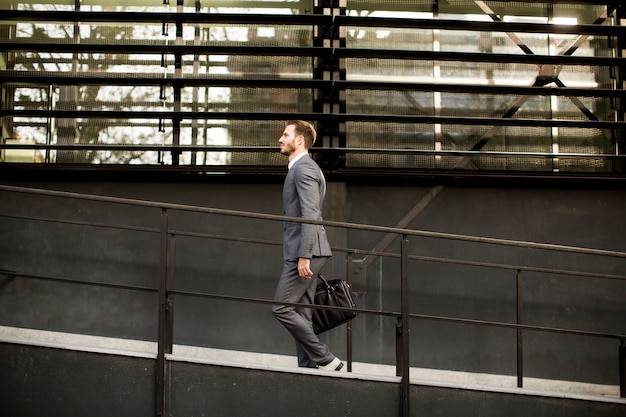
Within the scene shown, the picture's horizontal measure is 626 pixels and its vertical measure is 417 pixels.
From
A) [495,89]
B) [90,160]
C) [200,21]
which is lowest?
[90,160]

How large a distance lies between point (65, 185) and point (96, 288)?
3.17ft

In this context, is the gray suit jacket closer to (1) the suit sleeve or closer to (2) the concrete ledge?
(1) the suit sleeve

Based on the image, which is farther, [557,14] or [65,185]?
[557,14]

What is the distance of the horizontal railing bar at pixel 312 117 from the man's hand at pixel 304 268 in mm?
2311

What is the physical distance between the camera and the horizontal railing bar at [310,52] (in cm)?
766

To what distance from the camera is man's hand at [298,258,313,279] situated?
5504 mm

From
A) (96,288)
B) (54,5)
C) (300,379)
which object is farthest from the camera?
(54,5)

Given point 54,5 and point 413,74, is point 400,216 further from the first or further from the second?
point 54,5

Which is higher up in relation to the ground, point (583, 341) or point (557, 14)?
point (557, 14)

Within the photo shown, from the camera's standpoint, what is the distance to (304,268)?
551cm

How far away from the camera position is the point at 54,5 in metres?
8.04

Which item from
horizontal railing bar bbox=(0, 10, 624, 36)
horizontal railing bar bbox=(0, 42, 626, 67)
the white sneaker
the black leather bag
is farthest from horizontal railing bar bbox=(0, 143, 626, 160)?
the white sneaker

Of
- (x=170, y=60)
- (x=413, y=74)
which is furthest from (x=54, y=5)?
(x=413, y=74)

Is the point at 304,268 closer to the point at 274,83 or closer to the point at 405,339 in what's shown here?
the point at 405,339
